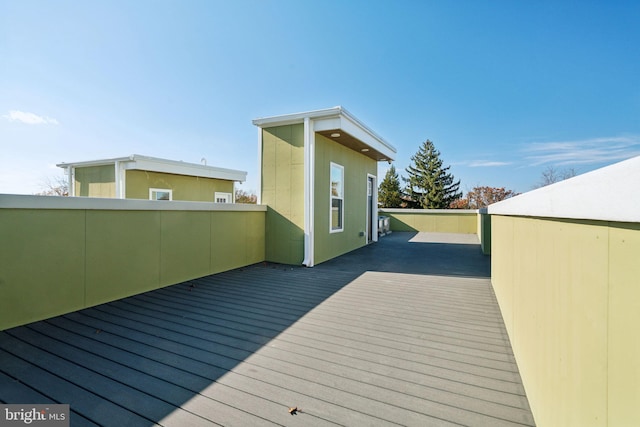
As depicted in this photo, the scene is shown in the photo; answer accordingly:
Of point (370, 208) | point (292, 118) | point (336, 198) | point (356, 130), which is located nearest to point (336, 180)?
point (336, 198)

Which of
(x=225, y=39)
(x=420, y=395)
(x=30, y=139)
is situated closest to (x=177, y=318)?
(x=420, y=395)

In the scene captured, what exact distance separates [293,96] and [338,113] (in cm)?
548

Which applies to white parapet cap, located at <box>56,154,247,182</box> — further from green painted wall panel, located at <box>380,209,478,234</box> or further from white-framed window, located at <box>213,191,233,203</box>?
green painted wall panel, located at <box>380,209,478,234</box>

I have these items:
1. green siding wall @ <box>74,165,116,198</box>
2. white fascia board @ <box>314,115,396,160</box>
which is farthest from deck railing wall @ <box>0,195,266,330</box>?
green siding wall @ <box>74,165,116,198</box>

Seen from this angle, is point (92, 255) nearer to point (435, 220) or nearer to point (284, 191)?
point (284, 191)

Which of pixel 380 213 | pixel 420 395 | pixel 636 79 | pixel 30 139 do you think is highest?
pixel 636 79

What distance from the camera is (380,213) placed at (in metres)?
14.0

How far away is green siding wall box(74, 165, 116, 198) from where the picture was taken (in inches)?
379

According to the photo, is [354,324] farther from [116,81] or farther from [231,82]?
[116,81]

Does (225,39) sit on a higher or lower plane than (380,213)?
higher

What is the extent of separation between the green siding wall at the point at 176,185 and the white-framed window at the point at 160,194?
102mm

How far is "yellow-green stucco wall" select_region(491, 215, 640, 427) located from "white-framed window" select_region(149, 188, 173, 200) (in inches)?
411

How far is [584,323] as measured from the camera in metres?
0.94

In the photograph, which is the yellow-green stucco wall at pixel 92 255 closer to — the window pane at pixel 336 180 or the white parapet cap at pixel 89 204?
the white parapet cap at pixel 89 204
